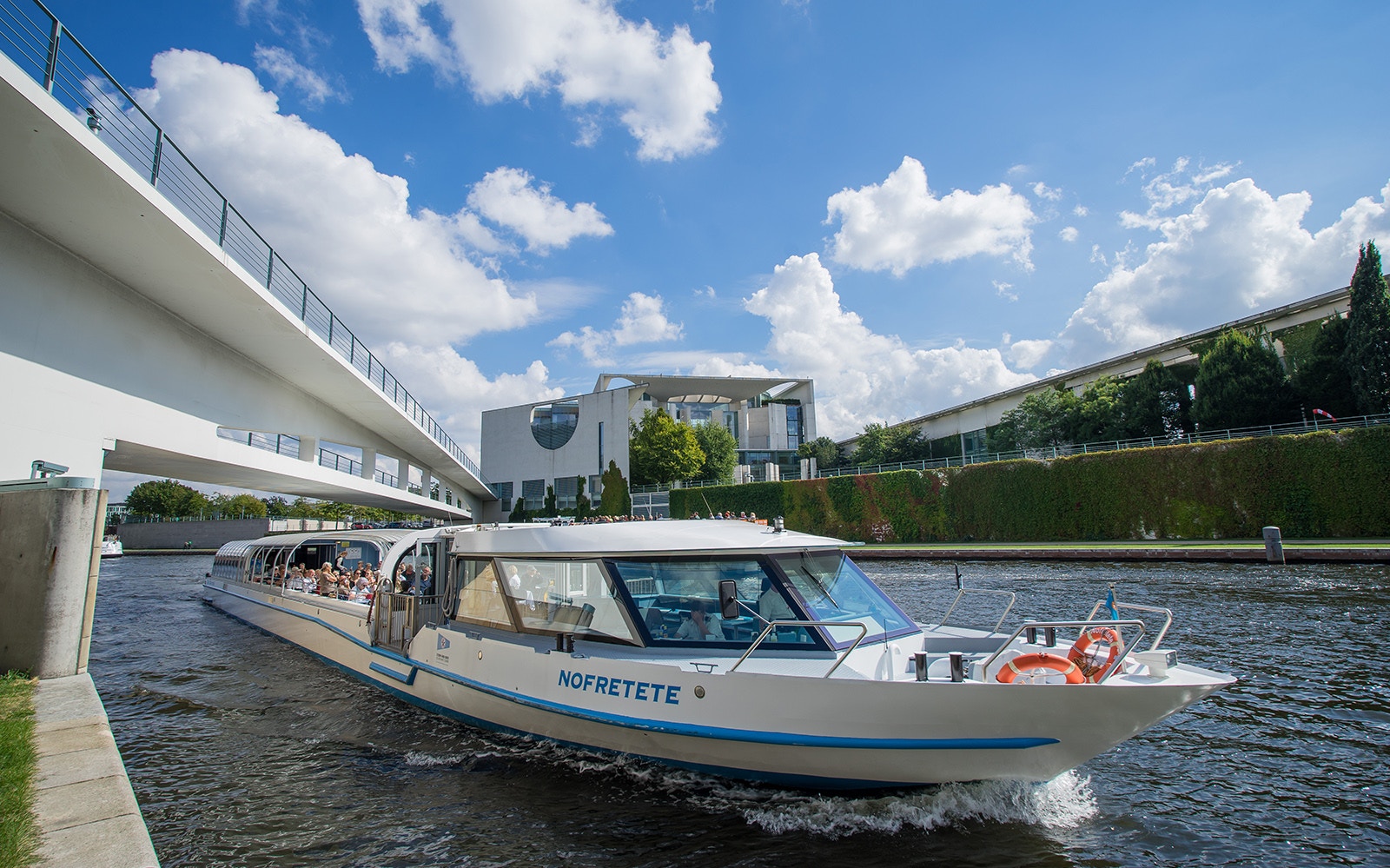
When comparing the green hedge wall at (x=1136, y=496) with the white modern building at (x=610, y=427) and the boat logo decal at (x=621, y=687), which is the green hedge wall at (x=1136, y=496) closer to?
the white modern building at (x=610, y=427)

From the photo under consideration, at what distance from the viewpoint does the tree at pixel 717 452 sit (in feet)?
222

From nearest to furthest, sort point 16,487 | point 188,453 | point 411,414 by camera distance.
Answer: point 16,487 → point 188,453 → point 411,414

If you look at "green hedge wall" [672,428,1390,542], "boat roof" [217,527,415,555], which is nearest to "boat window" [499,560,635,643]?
"boat roof" [217,527,415,555]

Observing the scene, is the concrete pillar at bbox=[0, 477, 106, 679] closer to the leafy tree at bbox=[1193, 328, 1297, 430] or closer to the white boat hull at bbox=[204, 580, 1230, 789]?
the white boat hull at bbox=[204, 580, 1230, 789]

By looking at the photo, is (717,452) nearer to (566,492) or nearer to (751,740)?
(566,492)

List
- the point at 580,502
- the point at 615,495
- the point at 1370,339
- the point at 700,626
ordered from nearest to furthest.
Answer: the point at 700,626 → the point at 1370,339 → the point at 615,495 → the point at 580,502

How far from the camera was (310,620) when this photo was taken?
13.2 meters

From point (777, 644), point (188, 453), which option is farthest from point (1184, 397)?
point (188, 453)

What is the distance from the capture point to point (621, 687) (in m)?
6.21

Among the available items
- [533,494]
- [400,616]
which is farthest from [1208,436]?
[533,494]

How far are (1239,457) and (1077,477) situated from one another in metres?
6.14

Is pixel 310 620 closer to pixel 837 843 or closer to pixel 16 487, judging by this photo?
pixel 16 487

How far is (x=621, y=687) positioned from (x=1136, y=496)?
31.3m

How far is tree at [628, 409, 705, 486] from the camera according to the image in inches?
2483
